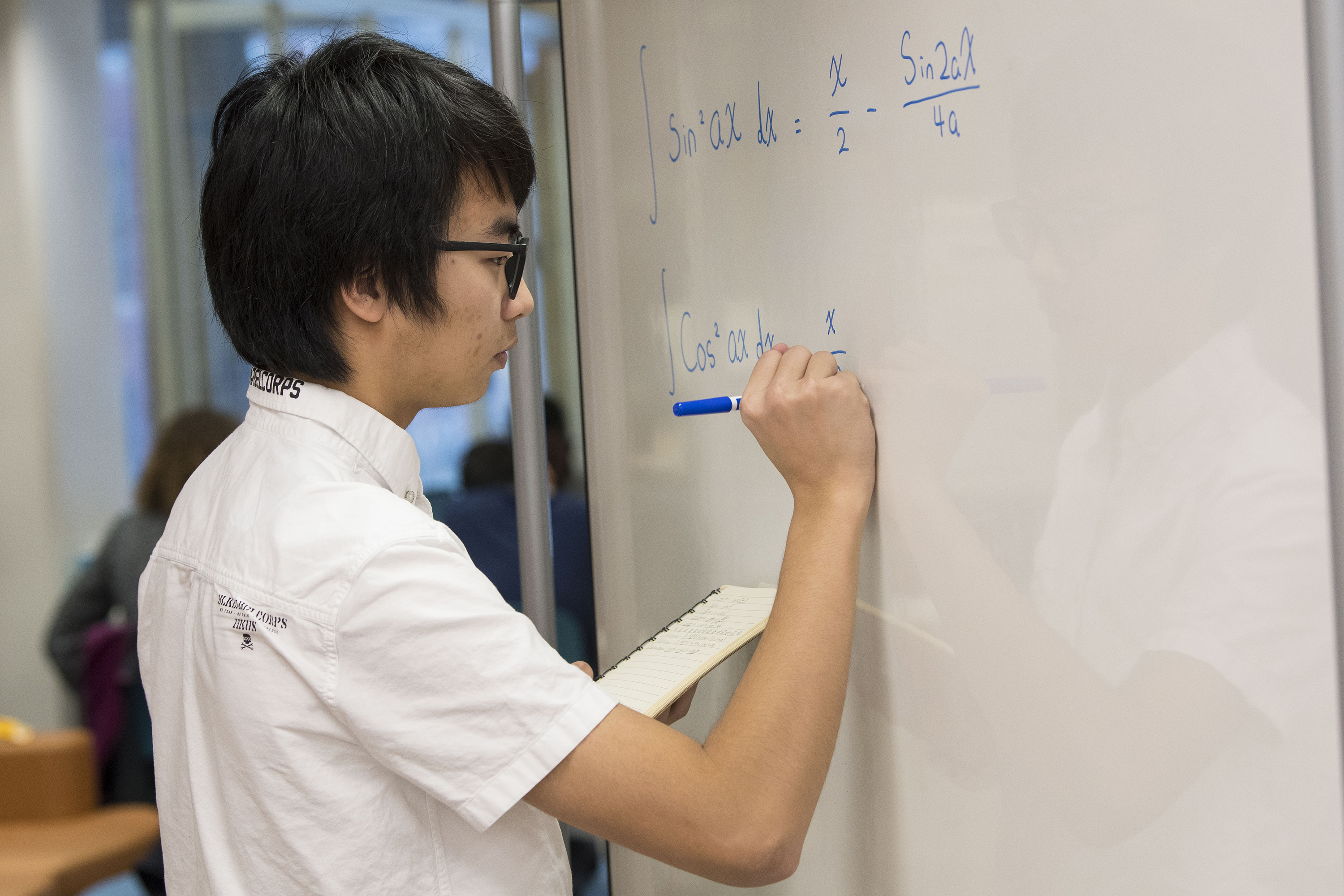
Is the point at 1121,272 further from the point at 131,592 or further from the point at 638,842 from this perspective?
the point at 131,592

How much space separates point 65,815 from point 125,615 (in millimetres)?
602

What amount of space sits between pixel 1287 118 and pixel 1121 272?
0.36ft

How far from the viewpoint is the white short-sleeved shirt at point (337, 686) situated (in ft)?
2.22

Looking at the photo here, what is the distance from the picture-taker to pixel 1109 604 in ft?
1.98

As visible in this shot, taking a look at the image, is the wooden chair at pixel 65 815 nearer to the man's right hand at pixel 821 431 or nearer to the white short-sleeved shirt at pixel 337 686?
the white short-sleeved shirt at pixel 337 686

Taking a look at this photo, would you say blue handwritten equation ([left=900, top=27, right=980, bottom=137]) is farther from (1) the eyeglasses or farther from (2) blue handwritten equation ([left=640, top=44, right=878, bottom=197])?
(1) the eyeglasses

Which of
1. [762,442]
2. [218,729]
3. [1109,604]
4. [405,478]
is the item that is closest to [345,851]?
[218,729]

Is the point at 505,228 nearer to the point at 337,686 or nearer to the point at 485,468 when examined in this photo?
the point at 337,686

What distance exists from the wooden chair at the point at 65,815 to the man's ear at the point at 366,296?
86.5 inches

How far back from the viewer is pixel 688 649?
2.88ft

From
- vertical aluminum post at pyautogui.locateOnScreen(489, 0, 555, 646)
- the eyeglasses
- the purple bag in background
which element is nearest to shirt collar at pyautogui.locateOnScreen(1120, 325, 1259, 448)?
the eyeglasses

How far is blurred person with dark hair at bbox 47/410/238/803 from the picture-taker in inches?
120

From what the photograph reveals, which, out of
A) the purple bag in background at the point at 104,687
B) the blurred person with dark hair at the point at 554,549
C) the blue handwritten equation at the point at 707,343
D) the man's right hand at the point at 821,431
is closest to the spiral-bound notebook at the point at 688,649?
the man's right hand at the point at 821,431

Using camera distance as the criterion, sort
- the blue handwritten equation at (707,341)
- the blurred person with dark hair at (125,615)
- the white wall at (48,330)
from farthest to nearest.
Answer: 1. the white wall at (48,330)
2. the blurred person with dark hair at (125,615)
3. the blue handwritten equation at (707,341)
